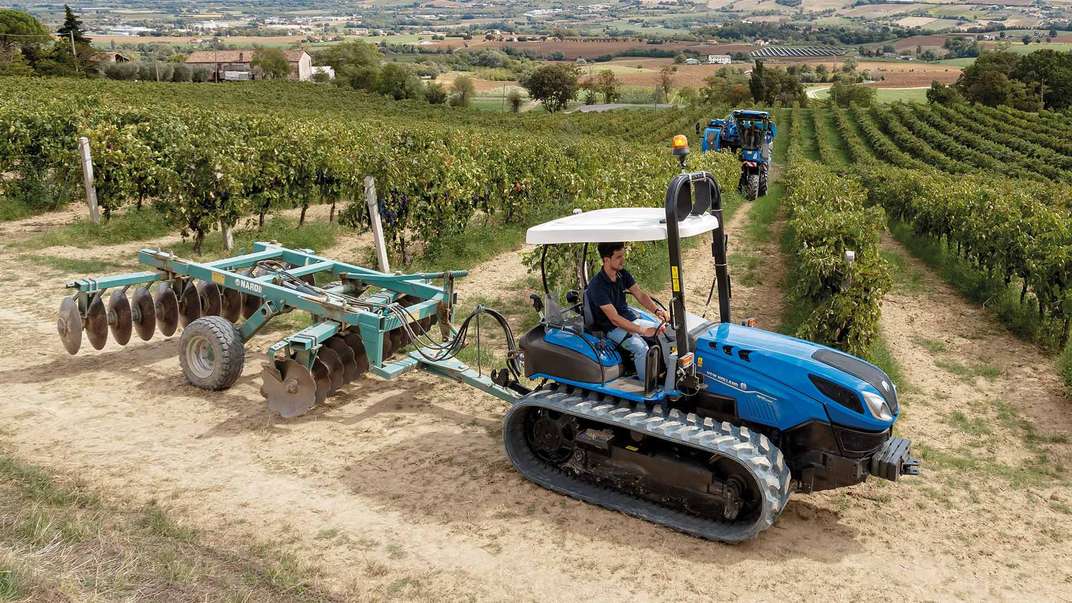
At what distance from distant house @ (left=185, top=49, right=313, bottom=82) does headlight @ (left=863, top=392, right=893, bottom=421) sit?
8330 cm

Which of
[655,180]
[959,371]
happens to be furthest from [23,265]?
[959,371]

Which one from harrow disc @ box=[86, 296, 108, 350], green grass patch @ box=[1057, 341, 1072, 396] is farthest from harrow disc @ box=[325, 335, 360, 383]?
green grass patch @ box=[1057, 341, 1072, 396]

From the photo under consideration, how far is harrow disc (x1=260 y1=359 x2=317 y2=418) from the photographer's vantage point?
7277 millimetres

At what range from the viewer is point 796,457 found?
224 inches

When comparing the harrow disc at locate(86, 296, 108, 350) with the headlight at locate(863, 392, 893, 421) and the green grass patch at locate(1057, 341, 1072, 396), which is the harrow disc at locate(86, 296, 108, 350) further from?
the green grass patch at locate(1057, 341, 1072, 396)

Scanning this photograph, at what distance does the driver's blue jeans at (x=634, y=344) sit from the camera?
603 cm

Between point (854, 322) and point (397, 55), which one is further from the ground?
point (397, 55)

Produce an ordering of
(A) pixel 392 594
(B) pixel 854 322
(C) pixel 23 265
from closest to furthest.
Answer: (A) pixel 392 594 < (B) pixel 854 322 < (C) pixel 23 265

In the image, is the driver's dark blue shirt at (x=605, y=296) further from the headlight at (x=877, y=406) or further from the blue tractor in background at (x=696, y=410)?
the headlight at (x=877, y=406)

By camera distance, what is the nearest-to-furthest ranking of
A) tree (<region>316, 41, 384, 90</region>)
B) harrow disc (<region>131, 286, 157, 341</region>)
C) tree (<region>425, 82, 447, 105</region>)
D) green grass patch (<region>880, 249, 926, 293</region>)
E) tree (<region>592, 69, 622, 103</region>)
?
harrow disc (<region>131, 286, 157, 341</region>)
green grass patch (<region>880, 249, 926, 293</region>)
tree (<region>425, 82, 447, 105</region>)
tree (<region>316, 41, 384, 90</region>)
tree (<region>592, 69, 622, 103</region>)

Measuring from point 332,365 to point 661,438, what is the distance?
332 cm

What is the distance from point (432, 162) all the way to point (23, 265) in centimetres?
654

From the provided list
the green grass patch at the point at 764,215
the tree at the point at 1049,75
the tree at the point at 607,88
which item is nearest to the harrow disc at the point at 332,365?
the green grass patch at the point at 764,215

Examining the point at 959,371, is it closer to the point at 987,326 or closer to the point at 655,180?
the point at 987,326
